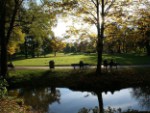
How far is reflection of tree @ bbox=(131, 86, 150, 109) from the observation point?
18.6 m

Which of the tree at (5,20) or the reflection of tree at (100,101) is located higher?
the tree at (5,20)

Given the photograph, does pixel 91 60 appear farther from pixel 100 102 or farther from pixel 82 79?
pixel 100 102

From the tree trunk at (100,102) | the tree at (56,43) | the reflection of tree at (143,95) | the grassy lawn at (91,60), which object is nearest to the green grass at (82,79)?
the reflection of tree at (143,95)

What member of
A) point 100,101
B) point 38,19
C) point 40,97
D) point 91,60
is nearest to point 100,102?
point 100,101

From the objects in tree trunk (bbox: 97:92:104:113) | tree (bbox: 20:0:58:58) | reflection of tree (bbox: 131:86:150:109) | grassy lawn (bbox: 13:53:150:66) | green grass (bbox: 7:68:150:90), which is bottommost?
tree trunk (bbox: 97:92:104:113)

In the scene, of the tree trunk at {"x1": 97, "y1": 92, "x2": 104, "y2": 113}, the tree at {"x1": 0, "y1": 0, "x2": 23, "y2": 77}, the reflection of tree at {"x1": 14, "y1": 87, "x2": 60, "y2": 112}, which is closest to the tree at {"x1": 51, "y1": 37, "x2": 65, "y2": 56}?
the tree at {"x1": 0, "y1": 0, "x2": 23, "y2": 77}

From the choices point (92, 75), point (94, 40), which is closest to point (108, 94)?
point (92, 75)

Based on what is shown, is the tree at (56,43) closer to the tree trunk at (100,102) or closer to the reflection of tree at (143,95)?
the tree trunk at (100,102)

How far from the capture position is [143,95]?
21.2 metres

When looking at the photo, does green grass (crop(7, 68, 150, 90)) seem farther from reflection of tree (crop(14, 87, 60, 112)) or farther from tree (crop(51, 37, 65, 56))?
tree (crop(51, 37, 65, 56))

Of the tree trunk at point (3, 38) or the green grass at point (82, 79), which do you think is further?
the tree trunk at point (3, 38)

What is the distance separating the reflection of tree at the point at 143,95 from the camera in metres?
18.6

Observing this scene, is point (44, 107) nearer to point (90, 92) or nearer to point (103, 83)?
point (90, 92)

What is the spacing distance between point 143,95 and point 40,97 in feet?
26.7
